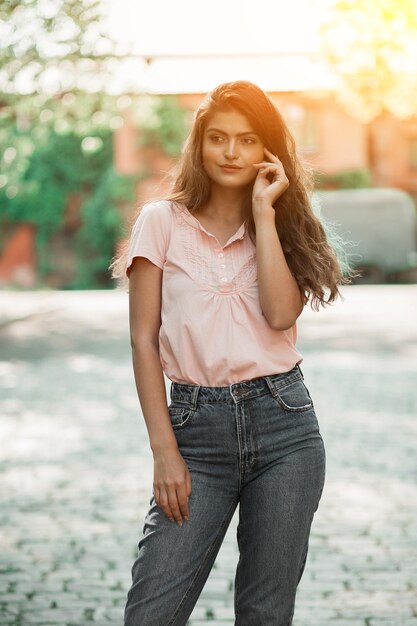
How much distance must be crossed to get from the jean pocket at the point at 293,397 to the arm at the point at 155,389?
31 cm

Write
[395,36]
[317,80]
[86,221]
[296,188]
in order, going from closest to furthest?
[296,188] → [395,36] → [317,80] → [86,221]

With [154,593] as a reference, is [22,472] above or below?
below

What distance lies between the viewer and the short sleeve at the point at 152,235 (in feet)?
9.91

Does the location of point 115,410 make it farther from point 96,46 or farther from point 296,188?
point 296,188

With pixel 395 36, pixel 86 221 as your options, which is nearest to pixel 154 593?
pixel 395 36

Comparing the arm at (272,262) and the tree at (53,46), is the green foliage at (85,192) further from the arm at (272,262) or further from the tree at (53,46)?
the arm at (272,262)

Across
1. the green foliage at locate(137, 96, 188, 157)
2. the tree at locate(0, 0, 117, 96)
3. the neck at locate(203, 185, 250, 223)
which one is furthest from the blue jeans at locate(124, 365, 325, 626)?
the green foliage at locate(137, 96, 188, 157)

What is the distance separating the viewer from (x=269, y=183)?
313 centimetres

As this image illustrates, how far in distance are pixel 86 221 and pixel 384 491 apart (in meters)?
38.6

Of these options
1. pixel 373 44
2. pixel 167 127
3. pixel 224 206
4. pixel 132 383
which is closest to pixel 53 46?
pixel 132 383

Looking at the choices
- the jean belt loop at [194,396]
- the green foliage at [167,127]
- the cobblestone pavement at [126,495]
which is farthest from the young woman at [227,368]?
the green foliage at [167,127]

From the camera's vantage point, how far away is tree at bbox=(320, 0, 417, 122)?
20047mm

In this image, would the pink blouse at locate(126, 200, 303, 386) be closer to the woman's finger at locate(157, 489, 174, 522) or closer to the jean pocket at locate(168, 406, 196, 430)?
the jean pocket at locate(168, 406, 196, 430)

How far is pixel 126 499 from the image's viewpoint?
7047 millimetres
